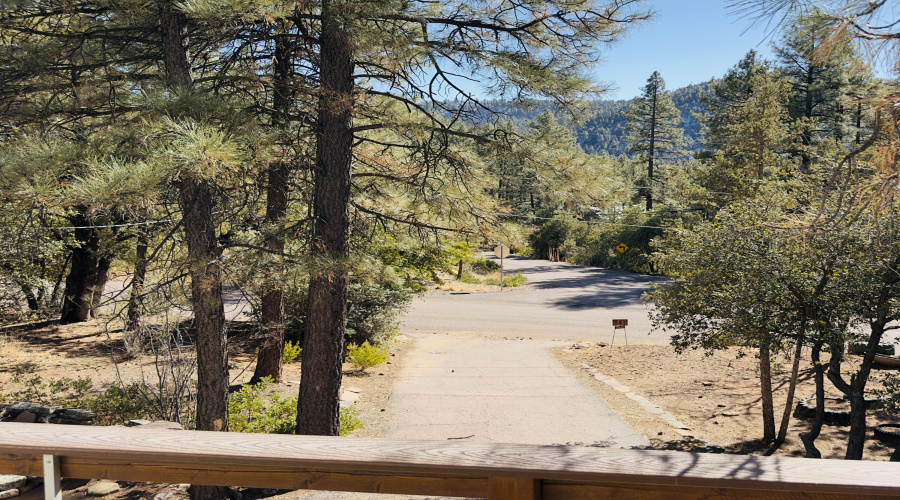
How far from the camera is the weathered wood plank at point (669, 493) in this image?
129 centimetres

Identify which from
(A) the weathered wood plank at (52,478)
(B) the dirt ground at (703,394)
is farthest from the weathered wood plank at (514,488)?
(B) the dirt ground at (703,394)

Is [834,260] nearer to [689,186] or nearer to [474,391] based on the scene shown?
[474,391]

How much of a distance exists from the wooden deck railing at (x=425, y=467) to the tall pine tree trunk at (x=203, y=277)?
3993mm

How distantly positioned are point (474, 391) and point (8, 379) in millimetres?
7526

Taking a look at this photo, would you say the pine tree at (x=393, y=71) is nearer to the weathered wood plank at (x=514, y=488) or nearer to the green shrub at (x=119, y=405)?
the green shrub at (x=119, y=405)

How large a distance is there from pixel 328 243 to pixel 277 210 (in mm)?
1866

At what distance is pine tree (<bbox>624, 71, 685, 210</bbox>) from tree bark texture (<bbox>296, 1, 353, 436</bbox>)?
38.5 metres

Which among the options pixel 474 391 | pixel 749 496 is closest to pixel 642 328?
pixel 474 391

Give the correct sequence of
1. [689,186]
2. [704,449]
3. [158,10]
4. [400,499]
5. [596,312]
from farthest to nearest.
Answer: [689,186]
[596,312]
[704,449]
[400,499]
[158,10]

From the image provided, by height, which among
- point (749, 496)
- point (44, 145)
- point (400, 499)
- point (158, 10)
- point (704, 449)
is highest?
point (158, 10)

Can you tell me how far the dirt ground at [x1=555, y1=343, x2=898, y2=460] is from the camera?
7.79m

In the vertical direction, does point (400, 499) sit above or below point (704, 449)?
below

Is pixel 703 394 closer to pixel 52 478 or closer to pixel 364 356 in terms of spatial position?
pixel 364 356

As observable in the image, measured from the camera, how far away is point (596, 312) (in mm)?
18766
